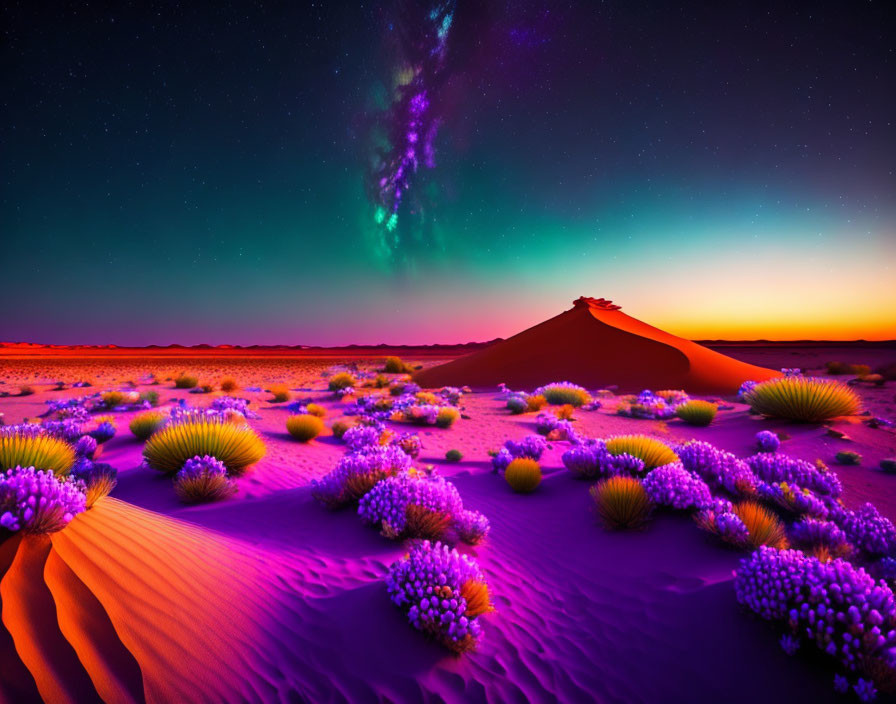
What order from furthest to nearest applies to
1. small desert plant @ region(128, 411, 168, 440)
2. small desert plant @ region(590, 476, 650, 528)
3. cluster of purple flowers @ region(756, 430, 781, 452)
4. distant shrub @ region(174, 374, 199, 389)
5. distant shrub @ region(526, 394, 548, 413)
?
1. distant shrub @ region(174, 374, 199, 389)
2. distant shrub @ region(526, 394, 548, 413)
3. small desert plant @ region(128, 411, 168, 440)
4. cluster of purple flowers @ region(756, 430, 781, 452)
5. small desert plant @ region(590, 476, 650, 528)

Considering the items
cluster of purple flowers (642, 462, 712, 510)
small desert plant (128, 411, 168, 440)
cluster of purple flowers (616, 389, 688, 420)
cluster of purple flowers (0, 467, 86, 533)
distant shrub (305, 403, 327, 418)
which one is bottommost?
cluster of purple flowers (616, 389, 688, 420)

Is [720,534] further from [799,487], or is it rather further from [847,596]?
[799,487]

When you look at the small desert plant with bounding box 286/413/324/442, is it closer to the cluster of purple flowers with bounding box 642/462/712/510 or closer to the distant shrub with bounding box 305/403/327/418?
the distant shrub with bounding box 305/403/327/418

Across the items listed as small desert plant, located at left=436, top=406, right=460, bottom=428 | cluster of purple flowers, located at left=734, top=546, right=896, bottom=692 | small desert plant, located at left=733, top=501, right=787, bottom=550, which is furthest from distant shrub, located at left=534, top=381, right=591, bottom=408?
cluster of purple flowers, located at left=734, top=546, right=896, bottom=692

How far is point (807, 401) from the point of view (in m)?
9.34

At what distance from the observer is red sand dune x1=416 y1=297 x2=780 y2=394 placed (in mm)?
18141

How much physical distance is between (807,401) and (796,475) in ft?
16.1

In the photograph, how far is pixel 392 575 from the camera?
3.29 metres

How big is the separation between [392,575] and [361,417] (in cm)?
869

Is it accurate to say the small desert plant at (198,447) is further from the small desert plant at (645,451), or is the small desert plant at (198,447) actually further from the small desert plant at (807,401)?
the small desert plant at (807,401)

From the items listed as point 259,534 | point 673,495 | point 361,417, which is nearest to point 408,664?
point 259,534

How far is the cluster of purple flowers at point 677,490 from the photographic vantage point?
4.70m

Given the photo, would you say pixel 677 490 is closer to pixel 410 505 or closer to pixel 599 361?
pixel 410 505

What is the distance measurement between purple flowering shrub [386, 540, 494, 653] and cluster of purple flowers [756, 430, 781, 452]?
24.4 ft
